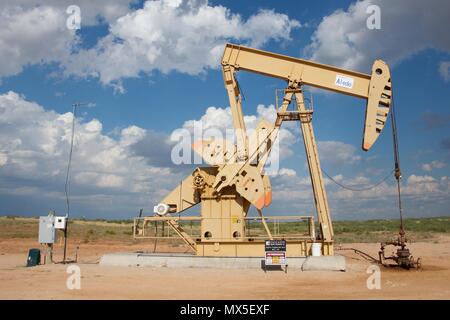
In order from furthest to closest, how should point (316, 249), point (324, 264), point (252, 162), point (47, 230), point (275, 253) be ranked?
1. point (47, 230)
2. point (252, 162)
3. point (316, 249)
4. point (324, 264)
5. point (275, 253)

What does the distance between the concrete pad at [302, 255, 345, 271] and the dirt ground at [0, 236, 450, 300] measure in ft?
0.70

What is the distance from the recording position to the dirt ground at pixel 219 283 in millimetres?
8203

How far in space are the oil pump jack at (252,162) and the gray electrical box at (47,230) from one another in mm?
2860

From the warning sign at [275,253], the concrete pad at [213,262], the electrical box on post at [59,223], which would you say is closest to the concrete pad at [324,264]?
the concrete pad at [213,262]

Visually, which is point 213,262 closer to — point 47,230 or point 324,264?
point 324,264

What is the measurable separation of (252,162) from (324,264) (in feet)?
11.7

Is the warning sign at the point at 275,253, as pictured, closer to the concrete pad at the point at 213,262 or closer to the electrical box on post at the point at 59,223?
the concrete pad at the point at 213,262

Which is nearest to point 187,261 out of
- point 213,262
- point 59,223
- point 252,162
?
point 213,262

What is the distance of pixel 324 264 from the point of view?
11281 millimetres

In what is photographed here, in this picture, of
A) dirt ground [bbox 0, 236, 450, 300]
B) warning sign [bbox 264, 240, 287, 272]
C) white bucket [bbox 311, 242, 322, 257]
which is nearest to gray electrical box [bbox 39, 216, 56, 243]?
dirt ground [bbox 0, 236, 450, 300]
